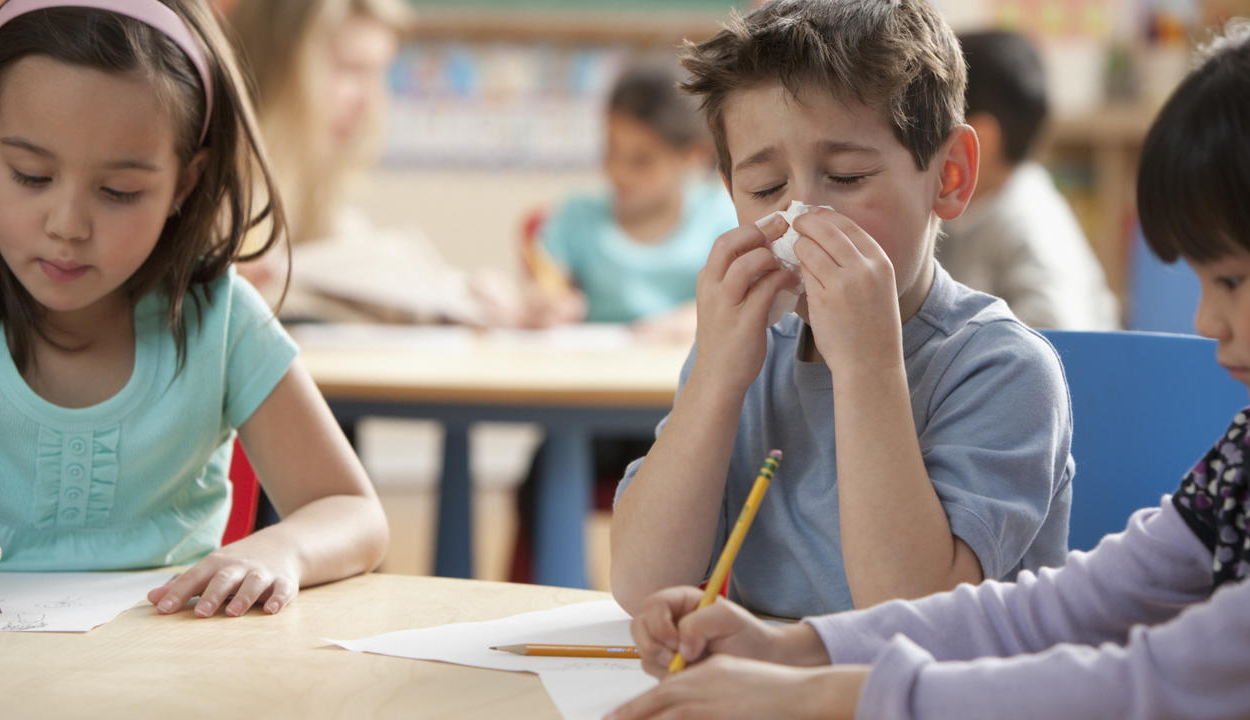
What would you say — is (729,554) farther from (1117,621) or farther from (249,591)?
(249,591)

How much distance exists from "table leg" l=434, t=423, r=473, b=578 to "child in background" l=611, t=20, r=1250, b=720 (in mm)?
1661

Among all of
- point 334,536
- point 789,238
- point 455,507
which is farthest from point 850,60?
point 455,507

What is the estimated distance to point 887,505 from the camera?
84 cm

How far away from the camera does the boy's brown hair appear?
3.00 ft

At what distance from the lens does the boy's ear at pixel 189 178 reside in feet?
3.68

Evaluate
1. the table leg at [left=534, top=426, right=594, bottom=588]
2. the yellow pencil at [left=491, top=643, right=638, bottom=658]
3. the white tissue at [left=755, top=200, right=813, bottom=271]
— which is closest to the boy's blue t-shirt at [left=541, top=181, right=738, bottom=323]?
the table leg at [left=534, top=426, right=594, bottom=588]

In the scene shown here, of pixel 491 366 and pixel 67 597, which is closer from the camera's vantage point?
pixel 67 597

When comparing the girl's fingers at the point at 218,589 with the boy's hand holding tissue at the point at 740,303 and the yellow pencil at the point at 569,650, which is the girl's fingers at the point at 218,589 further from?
the boy's hand holding tissue at the point at 740,303

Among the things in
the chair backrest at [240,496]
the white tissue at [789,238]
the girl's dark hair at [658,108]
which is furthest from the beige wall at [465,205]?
the white tissue at [789,238]

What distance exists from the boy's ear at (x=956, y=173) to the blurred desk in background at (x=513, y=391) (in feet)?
2.92

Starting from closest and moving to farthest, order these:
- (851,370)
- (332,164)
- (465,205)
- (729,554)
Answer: (729,554), (851,370), (332,164), (465,205)

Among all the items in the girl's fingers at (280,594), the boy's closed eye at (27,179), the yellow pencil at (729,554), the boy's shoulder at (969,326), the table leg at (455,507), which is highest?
the boy's closed eye at (27,179)

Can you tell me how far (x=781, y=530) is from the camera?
3.16 ft

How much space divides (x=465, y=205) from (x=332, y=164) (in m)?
1.45
